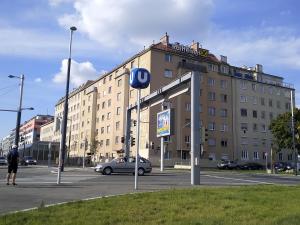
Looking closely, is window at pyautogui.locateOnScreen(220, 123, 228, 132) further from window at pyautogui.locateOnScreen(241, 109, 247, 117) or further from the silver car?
the silver car

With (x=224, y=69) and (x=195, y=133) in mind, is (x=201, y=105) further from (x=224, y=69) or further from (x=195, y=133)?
(x=195, y=133)

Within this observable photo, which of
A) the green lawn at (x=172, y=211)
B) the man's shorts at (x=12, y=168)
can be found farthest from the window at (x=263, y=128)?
the green lawn at (x=172, y=211)

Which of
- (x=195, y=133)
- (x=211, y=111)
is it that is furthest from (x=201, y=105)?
(x=195, y=133)

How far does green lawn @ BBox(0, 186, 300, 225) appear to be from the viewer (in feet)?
27.2

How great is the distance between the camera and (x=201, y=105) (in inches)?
2936

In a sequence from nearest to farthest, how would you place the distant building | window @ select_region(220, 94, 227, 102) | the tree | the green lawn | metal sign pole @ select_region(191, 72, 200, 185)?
1. the green lawn
2. metal sign pole @ select_region(191, 72, 200, 185)
3. the tree
4. window @ select_region(220, 94, 227, 102)
5. the distant building

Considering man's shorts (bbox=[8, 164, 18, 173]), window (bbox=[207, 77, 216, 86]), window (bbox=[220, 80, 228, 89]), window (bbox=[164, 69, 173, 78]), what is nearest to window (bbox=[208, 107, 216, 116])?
window (bbox=[207, 77, 216, 86])

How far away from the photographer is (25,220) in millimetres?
8453

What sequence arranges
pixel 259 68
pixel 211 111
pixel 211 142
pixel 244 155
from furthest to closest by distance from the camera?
pixel 259 68 < pixel 244 155 < pixel 211 111 < pixel 211 142

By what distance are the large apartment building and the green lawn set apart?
2070 inches

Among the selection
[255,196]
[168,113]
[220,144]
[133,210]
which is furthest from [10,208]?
[220,144]

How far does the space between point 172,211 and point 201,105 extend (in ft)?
216

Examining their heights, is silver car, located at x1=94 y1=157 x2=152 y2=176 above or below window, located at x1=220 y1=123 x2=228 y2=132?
below

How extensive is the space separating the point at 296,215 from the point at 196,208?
2.30m
